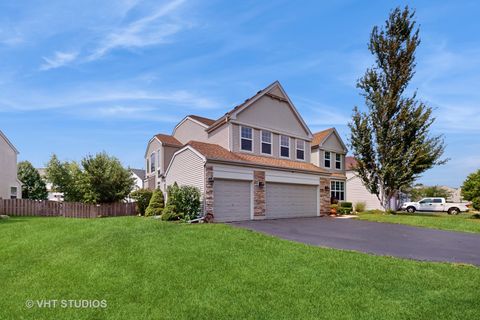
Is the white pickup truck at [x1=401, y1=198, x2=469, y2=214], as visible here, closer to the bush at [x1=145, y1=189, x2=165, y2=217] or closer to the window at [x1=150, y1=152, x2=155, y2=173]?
the window at [x1=150, y1=152, x2=155, y2=173]

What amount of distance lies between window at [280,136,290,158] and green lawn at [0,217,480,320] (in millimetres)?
12619

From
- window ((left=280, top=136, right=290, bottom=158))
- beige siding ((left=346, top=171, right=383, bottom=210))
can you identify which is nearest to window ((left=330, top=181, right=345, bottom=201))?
beige siding ((left=346, top=171, right=383, bottom=210))

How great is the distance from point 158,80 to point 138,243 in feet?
29.0

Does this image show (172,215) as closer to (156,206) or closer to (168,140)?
(156,206)

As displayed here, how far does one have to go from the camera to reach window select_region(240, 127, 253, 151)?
19922mm

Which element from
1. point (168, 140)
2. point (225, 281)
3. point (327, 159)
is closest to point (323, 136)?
point (327, 159)

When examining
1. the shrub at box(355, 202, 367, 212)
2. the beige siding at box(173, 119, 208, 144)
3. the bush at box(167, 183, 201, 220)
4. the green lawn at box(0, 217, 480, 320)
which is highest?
the beige siding at box(173, 119, 208, 144)

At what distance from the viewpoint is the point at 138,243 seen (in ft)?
31.6

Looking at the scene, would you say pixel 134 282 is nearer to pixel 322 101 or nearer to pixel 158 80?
pixel 158 80

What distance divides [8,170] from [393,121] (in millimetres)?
34112

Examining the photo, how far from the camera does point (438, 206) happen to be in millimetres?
35250

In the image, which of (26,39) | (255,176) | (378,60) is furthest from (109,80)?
(378,60)

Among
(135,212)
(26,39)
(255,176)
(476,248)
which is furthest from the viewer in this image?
(135,212)

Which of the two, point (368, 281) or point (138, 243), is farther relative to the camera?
point (138, 243)
